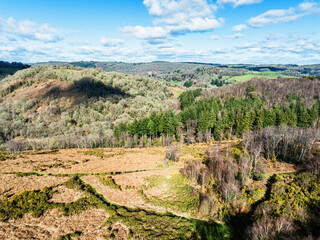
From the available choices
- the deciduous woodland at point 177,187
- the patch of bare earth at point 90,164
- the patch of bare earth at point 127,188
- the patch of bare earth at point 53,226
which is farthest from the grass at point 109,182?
the patch of bare earth at point 53,226

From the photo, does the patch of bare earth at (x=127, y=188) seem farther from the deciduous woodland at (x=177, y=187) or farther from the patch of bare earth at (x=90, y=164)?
the patch of bare earth at (x=90, y=164)

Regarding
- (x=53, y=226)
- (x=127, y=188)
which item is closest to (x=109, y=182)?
Result: (x=127, y=188)

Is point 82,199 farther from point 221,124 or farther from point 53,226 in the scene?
point 221,124

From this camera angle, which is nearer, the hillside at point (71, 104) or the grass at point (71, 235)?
the grass at point (71, 235)

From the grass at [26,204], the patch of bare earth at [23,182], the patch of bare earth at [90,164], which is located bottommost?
the patch of bare earth at [90,164]

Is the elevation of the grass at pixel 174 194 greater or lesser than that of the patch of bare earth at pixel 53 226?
lesser
